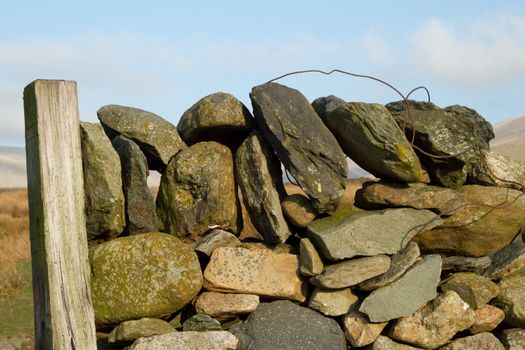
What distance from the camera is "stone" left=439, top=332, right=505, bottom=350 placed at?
670cm

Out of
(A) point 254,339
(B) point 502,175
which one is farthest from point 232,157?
(B) point 502,175

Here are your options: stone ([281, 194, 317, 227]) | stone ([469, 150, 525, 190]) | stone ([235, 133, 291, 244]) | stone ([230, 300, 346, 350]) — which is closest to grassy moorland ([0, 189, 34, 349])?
stone ([230, 300, 346, 350])

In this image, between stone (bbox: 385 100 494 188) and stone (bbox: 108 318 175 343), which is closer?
stone (bbox: 108 318 175 343)

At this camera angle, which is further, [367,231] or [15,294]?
[15,294]

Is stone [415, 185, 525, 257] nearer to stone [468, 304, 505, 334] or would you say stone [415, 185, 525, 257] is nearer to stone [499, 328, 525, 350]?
stone [468, 304, 505, 334]

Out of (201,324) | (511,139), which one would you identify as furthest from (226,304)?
(511,139)

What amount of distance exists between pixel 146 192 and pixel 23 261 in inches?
281

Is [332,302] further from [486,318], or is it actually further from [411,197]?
[486,318]

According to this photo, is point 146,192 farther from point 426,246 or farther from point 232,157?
point 426,246

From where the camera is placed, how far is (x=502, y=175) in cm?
746

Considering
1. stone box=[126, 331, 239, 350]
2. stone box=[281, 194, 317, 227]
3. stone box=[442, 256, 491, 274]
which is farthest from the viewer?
stone box=[442, 256, 491, 274]

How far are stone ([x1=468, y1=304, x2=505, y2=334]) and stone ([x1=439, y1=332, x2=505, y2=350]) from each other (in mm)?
73

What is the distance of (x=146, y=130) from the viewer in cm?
696

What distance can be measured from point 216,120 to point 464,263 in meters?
3.08
